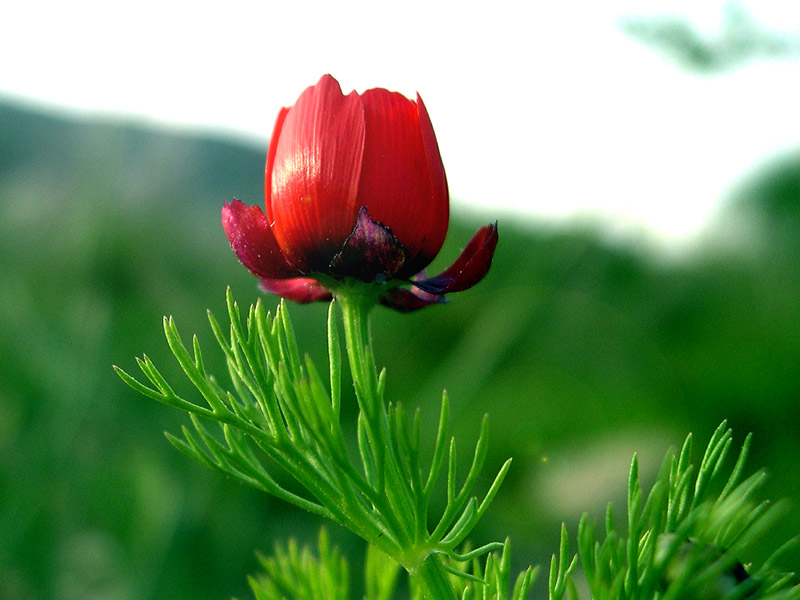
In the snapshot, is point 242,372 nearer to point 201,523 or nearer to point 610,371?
point 201,523

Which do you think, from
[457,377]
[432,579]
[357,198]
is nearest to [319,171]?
[357,198]

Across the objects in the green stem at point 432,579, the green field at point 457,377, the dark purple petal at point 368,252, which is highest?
the dark purple petal at point 368,252

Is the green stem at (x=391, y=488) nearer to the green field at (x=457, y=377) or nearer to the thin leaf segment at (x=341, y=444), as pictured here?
the thin leaf segment at (x=341, y=444)

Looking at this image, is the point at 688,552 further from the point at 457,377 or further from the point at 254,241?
the point at 457,377

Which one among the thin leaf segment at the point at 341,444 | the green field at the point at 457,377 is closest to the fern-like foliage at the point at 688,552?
the thin leaf segment at the point at 341,444

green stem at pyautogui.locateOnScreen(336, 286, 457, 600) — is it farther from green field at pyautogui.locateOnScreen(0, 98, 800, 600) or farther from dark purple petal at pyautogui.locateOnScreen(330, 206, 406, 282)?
green field at pyautogui.locateOnScreen(0, 98, 800, 600)

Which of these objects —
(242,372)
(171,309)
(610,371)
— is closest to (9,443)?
(171,309)
